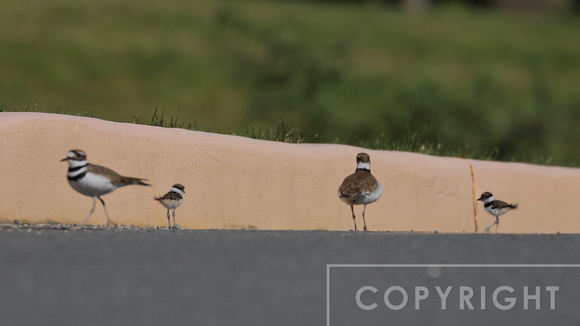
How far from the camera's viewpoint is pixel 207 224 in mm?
9008

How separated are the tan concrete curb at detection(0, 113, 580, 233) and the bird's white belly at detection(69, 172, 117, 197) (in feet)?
2.99

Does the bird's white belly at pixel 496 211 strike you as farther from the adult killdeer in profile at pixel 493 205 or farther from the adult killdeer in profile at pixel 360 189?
the adult killdeer in profile at pixel 360 189

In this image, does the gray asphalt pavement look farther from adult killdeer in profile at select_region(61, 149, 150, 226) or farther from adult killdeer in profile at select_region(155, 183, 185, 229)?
adult killdeer in profile at select_region(155, 183, 185, 229)

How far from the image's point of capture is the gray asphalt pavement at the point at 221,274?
5566 mm

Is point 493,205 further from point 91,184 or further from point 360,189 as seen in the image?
point 91,184

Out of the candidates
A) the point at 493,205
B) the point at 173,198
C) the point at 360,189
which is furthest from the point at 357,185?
the point at 493,205

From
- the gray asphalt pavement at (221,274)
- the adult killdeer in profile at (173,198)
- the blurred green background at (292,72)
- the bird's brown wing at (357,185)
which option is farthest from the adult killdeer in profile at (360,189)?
the blurred green background at (292,72)

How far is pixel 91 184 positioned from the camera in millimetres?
7316

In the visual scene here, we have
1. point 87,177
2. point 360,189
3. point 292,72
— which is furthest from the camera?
point 292,72

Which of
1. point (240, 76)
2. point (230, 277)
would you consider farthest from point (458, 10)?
Answer: point (230, 277)

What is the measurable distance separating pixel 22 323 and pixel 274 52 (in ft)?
60.9

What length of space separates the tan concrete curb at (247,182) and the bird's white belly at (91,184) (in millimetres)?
912

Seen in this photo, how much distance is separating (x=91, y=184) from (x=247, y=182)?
2.24 m

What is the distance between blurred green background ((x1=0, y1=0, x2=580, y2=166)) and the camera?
22.2 m
